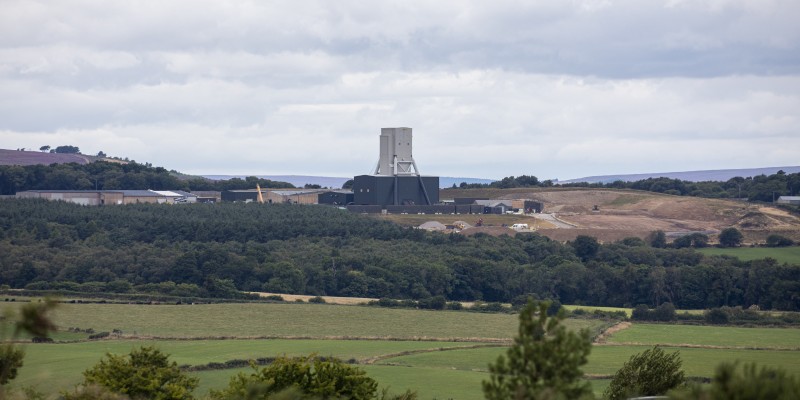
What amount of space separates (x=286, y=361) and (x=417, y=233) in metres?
63.1

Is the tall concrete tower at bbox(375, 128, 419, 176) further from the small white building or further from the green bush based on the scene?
the green bush

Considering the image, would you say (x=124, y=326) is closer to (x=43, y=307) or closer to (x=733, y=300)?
(x=733, y=300)

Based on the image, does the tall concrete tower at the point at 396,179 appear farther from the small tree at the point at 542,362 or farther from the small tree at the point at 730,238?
the small tree at the point at 542,362

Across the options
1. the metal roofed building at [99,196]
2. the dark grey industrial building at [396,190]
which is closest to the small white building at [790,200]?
the dark grey industrial building at [396,190]

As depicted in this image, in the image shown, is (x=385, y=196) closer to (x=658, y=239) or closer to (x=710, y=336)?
(x=658, y=239)

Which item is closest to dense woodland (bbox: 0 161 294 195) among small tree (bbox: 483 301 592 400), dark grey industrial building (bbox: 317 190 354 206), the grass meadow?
dark grey industrial building (bbox: 317 190 354 206)

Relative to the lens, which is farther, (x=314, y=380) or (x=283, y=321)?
(x=283, y=321)

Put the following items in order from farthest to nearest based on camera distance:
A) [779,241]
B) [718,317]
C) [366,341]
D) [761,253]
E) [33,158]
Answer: [33,158]
[779,241]
[761,253]
[718,317]
[366,341]

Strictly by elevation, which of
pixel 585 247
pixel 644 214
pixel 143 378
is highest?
pixel 644 214

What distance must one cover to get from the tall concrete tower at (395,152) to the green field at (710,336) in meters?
42.8

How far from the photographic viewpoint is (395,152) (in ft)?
323

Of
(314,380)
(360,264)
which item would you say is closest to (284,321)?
(360,264)

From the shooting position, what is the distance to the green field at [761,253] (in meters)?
77.5

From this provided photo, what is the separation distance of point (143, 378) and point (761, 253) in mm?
63408
